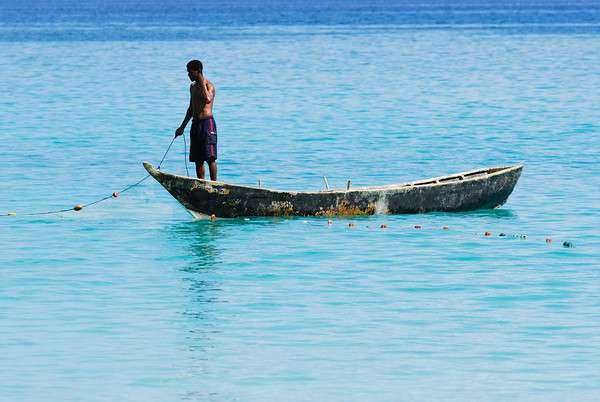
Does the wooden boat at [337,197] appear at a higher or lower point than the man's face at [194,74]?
lower

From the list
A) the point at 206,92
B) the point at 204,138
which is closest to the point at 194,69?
the point at 206,92

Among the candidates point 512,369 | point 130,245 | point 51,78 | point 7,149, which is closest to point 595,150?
point 7,149

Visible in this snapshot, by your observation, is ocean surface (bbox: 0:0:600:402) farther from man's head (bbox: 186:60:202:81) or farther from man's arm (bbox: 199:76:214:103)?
man's head (bbox: 186:60:202:81)

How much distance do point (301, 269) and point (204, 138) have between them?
3.43 m

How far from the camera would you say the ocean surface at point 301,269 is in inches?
470

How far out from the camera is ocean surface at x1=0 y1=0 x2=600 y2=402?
1195cm

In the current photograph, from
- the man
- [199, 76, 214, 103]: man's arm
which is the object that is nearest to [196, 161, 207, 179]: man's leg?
the man

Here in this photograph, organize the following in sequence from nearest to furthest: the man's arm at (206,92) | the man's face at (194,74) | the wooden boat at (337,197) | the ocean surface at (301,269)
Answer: the ocean surface at (301,269) → the man's face at (194,74) → the wooden boat at (337,197) → the man's arm at (206,92)

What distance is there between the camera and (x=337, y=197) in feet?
63.0

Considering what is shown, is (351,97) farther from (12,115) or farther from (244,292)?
(244,292)

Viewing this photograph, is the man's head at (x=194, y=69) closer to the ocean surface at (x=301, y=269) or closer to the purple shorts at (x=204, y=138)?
the purple shorts at (x=204, y=138)

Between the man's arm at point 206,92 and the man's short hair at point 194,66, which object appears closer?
the man's short hair at point 194,66

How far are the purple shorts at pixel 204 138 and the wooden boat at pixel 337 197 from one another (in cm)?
71

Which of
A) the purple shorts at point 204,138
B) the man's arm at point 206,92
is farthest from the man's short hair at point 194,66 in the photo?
the purple shorts at point 204,138
